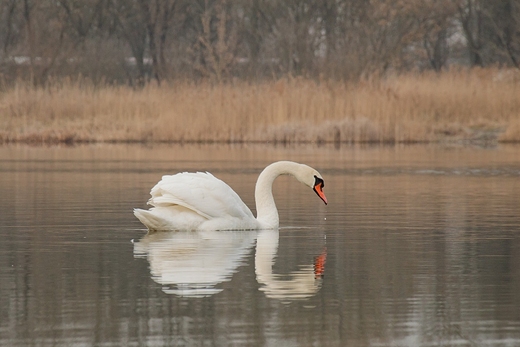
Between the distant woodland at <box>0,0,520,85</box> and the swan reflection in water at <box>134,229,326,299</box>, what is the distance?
23013 mm

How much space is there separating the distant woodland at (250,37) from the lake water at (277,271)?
19.7 metres

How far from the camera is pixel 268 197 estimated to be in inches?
442

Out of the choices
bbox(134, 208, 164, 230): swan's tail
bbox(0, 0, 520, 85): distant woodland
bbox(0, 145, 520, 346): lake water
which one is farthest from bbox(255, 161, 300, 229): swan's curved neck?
bbox(0, 0, 520, 85): distant woodland

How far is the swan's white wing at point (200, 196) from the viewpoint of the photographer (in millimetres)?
10570

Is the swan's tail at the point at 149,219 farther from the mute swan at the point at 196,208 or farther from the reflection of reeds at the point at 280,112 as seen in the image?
the reflection of reeds at the point at 280,112

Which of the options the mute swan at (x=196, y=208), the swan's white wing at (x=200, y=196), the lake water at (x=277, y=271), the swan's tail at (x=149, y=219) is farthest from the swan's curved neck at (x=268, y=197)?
the swan's tail at (x=149, y=219)

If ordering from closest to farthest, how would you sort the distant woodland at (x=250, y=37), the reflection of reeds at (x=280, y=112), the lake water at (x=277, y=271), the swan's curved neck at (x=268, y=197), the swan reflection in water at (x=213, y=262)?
the lake water at (x=277, y=271)
the swan reflection in water at (x=213, y=262)
the swan's curved neck at (x=268, y=197)
the reflection of reeds at (x=280, y=112)
the distant woodland at (x=250, y=37)

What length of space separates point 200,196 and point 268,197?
86cm

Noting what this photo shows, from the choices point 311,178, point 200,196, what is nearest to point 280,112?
point 311,178

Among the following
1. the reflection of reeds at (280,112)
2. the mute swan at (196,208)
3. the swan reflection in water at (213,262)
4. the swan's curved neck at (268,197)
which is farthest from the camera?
the reflection of reeds at (280,112)

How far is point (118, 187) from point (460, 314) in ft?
32.2

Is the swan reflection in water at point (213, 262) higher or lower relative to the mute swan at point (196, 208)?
lower

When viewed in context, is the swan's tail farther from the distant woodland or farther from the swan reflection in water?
the distant woodland

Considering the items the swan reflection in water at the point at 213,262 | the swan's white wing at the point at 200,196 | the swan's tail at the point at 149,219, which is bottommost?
the swan reflection in water at the point at 213,262
